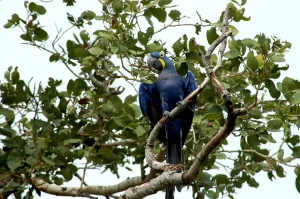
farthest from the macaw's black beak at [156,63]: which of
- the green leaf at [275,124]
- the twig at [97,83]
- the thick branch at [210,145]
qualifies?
the thick branch at [210,145]

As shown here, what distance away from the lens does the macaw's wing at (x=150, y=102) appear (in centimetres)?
492

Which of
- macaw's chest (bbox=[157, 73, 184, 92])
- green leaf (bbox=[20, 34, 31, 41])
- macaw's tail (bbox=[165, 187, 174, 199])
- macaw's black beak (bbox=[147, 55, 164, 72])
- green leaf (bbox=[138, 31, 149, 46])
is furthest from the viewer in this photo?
macaw's black beak (bbox=[147, 55, 164, 72])

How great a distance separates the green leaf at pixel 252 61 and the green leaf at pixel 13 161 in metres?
1.77

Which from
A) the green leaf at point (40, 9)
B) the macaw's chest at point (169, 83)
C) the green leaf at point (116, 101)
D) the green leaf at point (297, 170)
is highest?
the green leaf at point (40, 9)

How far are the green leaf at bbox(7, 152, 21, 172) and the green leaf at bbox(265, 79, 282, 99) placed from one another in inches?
71.4

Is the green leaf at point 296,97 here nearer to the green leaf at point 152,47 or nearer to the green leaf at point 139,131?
the green leaf at point 152,47

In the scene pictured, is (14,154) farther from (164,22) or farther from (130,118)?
(164,22)

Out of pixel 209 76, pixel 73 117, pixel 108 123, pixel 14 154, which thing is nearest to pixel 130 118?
pixel 108 123

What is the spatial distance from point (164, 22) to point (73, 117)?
1.02 metres

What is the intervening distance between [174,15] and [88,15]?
2.53 feet

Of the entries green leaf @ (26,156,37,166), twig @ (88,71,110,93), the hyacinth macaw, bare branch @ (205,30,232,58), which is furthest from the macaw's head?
bare branch @ (205,30,232,58)

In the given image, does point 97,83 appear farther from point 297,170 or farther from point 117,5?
point 297,170

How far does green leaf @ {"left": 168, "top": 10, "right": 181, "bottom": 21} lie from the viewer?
461 centimetres

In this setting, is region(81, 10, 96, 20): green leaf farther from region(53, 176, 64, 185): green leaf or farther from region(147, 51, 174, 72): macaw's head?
region(53, 176, 64, 185): green leaf
